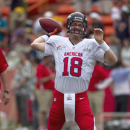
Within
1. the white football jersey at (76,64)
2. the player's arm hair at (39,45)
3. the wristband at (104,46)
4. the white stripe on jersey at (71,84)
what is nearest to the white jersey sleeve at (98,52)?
the white football jersey at (76,64)

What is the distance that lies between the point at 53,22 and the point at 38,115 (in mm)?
3185

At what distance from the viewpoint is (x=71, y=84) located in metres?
3.80

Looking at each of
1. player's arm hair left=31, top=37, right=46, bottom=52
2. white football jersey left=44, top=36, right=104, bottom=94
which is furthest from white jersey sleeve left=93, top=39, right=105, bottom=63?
player's arm hair left=31, top=37, right=46, bottom=52

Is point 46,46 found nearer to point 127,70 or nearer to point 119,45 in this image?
point 127,70

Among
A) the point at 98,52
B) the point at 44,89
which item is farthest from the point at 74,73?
the point at 44,89

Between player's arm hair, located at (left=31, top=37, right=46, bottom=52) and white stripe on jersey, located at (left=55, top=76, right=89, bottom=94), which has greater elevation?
player's arm hair, located at (left=31, top=37, right=46, bottom=52)

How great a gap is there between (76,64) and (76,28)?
45 cm

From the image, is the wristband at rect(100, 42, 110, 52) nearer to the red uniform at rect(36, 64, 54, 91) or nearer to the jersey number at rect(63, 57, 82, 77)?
the jersey number at rect(63, 57, 82, 77)

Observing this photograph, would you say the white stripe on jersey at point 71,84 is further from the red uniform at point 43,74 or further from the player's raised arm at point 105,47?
the red uniform at point 43,74

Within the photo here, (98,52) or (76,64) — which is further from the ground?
(98,52)

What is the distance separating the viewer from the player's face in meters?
3.83

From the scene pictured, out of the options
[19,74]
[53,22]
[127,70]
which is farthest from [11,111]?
[53,22]

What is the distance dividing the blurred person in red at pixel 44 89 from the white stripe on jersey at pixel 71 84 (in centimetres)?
282

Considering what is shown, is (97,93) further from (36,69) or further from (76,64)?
(76,64)
